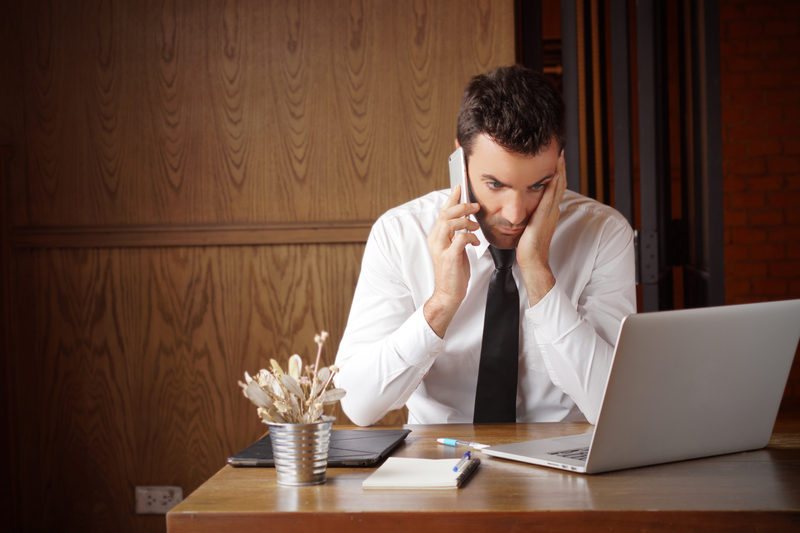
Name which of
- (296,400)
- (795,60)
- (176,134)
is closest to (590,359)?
(296,400)

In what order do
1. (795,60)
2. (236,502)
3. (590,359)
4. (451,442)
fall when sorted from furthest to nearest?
(795,60)
(590,359)
(451,442)
(236,502)

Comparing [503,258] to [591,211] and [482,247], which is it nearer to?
[482,247]

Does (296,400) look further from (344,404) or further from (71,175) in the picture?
(71,175)

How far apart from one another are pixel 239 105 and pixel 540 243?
47.5 inches

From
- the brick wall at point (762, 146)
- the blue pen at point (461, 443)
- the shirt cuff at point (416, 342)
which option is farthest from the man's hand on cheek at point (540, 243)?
the brick wall at point (762, 146)

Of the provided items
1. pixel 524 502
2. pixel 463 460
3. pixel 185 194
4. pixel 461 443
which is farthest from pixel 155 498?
pixel 524 502

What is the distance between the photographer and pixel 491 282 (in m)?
1.43

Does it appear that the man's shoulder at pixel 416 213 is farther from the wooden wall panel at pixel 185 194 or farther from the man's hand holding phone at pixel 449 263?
the wooden wall panel at pixel 185 194

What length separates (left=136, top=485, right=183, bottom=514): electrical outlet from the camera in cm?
219

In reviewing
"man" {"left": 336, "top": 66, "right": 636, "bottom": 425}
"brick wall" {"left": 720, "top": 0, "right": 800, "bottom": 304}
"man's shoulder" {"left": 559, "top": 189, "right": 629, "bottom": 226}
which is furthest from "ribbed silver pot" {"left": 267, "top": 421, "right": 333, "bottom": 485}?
"brick wall" {"left": 720, "top": 0, "right": 800, "bottom": 304}

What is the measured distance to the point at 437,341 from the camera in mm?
1317

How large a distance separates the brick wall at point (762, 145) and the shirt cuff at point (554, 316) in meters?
3.16

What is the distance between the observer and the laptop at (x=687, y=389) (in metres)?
0.85

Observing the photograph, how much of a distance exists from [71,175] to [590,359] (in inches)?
68.5
